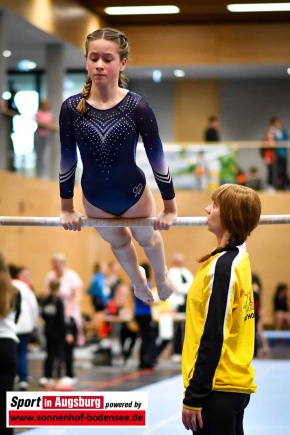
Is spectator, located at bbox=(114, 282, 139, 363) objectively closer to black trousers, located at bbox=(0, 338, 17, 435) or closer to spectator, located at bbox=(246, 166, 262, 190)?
spectator, located at bbox=(246, 166, 262, 190)

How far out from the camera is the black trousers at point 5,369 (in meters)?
5.81

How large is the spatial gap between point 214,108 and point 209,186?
2763mm

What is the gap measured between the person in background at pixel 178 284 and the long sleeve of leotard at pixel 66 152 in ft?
7.15

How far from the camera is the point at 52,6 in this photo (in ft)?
29.8

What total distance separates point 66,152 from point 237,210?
52.7 inches

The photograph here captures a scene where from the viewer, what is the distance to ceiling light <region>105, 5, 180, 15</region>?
6.48 m

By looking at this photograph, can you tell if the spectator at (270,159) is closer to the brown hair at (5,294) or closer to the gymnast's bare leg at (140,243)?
the brown hair at (5,294)

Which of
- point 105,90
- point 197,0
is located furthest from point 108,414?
point 197,0

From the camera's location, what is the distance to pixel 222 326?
3.22 metres

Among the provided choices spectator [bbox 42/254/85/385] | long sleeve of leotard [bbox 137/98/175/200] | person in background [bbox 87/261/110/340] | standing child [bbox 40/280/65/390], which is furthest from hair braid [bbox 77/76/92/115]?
person in background [bbox 87/261/110/340]

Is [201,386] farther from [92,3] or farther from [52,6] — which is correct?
[52,6]

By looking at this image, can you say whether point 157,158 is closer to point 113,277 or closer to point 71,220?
point 71,220

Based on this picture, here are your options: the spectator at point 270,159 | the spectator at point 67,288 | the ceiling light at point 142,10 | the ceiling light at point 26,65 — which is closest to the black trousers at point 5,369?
the ceiling light at point 142,10

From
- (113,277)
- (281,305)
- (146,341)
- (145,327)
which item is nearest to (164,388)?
(281,305)
